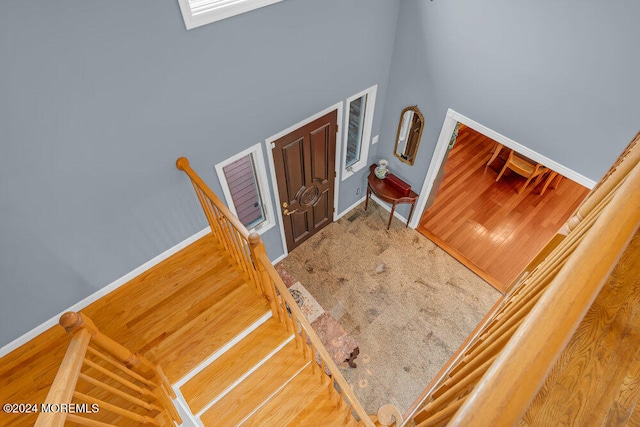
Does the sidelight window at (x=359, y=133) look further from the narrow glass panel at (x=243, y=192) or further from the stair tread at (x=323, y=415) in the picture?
the stair tread at (x=323, y=415)

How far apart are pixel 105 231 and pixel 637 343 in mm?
3405

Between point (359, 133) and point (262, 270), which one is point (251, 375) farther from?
point (359, 133)

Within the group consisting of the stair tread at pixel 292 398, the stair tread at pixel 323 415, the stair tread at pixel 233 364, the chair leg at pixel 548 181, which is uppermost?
the chair leg at pixel 548 181

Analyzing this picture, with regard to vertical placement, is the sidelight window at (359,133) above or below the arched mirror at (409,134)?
above

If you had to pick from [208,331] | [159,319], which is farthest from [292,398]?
[159,319]

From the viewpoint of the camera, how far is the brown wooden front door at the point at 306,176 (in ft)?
12.9

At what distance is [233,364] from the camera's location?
9.51ft

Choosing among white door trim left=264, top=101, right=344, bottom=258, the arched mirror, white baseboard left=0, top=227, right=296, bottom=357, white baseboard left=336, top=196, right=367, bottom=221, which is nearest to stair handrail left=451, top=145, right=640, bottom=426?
white door trim left=264, top=101, right=344, bottom=258

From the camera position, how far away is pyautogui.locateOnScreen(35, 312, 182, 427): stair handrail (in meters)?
1.42

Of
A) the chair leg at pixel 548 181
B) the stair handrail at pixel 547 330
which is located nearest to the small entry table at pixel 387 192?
the chair leg at pixel 548 181

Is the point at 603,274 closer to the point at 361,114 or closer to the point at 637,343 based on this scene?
the point at 637,343

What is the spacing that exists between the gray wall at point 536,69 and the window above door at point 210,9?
2065 millimetres

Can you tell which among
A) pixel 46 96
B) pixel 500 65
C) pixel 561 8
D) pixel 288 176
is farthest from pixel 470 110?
pixel 46 96

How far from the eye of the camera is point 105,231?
2906 mm
